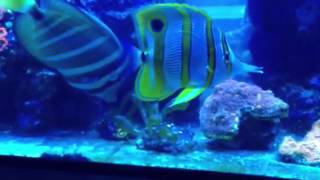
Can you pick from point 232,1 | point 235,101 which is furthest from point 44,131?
point 232,1

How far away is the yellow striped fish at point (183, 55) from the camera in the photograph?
182 centimetres

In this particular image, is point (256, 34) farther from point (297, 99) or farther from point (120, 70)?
point (120, 70)

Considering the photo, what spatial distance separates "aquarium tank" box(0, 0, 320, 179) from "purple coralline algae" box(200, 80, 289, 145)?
1 cm

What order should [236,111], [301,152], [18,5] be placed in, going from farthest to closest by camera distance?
[236,111] < [301,152] < [18,5]

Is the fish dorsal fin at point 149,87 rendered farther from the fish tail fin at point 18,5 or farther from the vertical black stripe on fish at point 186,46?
the fish tail fin at point 18,5

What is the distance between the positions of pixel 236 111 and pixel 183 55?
2.23 metres

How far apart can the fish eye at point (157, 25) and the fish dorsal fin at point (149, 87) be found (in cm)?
16

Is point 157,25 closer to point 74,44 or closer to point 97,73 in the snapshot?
point 97,73

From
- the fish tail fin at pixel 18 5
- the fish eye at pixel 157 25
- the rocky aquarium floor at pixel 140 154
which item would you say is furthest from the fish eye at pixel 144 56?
the rocky aquarium floor at pixel 140 154

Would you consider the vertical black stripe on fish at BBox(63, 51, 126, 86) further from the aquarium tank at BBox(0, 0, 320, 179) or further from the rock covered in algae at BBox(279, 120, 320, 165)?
the rock covered in algae at BBox(279, 120, 320, 165)

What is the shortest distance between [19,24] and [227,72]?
3.24 feet

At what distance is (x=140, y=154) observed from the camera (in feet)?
10.4

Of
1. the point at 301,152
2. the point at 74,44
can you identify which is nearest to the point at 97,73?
the point at 74,44

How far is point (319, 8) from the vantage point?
5.11 meters
